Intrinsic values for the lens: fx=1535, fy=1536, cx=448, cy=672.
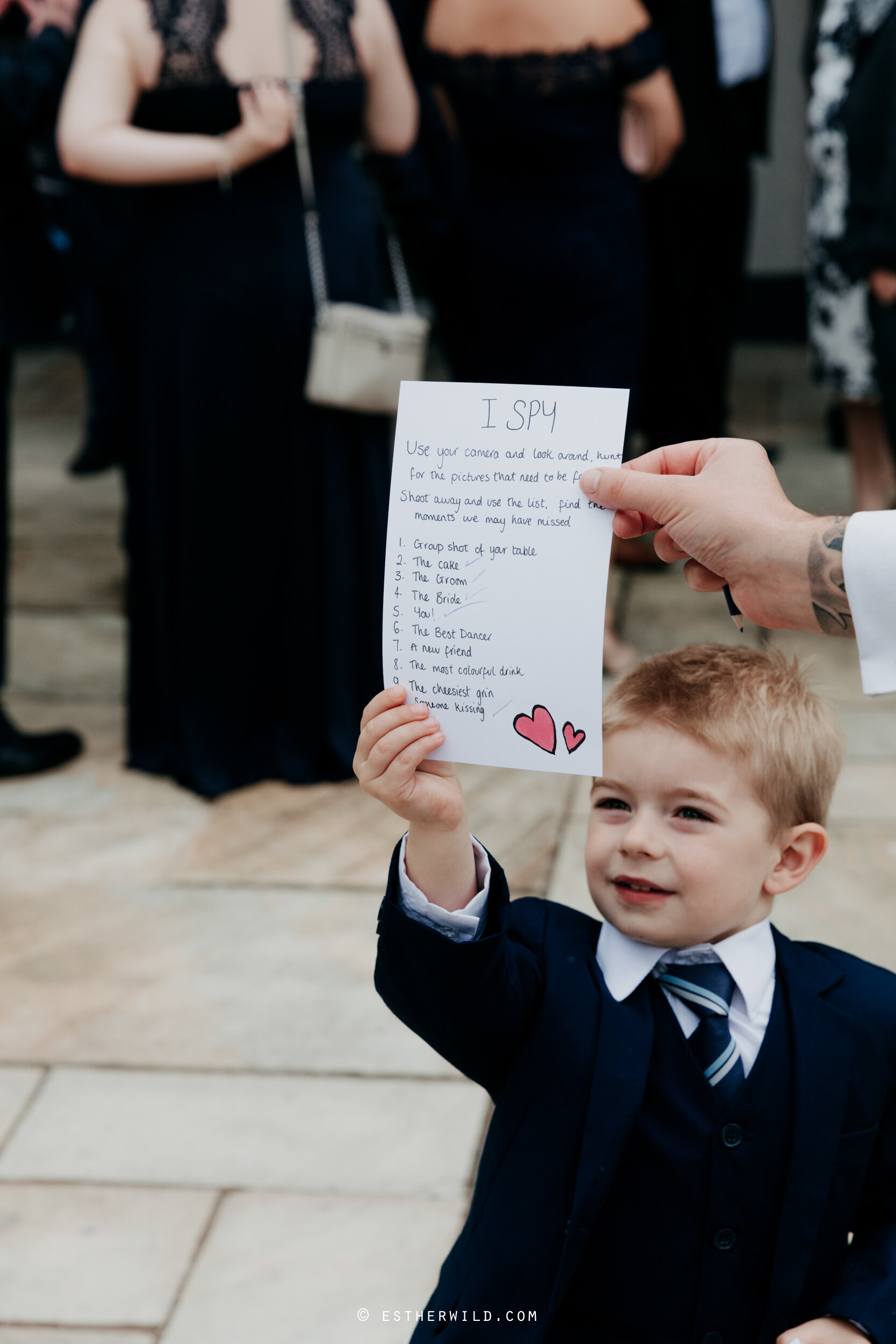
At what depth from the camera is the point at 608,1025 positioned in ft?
4.78

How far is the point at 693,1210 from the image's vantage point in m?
1.44

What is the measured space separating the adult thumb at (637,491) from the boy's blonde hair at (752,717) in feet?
0.70

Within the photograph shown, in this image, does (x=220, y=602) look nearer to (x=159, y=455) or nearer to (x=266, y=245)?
(x=159, y=455)

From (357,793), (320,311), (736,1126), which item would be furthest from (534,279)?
(736,1126)

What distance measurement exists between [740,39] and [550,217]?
4.39ft

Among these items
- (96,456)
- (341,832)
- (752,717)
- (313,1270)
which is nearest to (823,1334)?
(752,717)

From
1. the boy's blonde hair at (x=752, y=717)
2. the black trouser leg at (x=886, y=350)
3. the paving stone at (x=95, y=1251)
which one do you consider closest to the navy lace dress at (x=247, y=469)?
the black trouser leg at (x=886, y=350)

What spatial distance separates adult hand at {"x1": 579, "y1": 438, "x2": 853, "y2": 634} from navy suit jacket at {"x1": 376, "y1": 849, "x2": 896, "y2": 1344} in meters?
0.36

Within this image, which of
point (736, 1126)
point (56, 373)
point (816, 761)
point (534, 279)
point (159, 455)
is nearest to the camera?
point (736, 1126)

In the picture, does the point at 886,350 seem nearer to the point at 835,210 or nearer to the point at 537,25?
the point at 835,210

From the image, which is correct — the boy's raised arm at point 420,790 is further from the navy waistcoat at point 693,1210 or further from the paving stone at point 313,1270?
the paving stone at point 313,1270

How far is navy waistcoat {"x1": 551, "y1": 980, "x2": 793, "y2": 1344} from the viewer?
144cm

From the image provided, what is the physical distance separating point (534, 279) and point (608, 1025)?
280cm

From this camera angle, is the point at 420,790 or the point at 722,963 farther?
the point at 722,963
